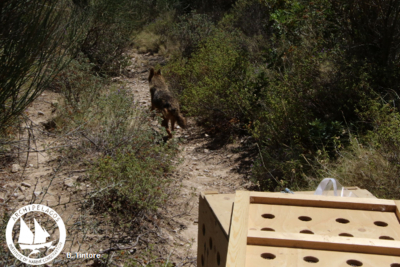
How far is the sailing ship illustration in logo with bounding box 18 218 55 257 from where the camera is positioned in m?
3.32

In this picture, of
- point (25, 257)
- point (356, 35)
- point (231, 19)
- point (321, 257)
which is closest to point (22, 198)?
point (25, 257)

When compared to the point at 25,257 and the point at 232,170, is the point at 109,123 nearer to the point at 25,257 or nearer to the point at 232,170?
the point at 232,170

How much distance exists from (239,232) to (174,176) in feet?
14.7

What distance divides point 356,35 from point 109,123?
4452 mm

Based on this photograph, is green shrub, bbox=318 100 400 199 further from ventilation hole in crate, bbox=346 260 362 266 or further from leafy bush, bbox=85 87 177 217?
ventilation hole in crate, bbox=346 260 362 266

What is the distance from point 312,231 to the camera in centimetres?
198

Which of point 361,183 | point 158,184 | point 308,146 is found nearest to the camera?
point 361,183

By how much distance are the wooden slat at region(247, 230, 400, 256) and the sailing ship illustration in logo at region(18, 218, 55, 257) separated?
2.26m

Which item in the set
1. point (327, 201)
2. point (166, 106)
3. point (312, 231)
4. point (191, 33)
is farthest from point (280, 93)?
point (191, 33)

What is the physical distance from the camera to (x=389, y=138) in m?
4.44

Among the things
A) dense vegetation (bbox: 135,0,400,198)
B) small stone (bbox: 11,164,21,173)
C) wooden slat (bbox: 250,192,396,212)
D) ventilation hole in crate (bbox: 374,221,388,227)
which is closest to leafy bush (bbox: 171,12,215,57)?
dense vegetation (bbox: 135,0,400,198)

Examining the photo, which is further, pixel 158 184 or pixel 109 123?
pixel 109 123

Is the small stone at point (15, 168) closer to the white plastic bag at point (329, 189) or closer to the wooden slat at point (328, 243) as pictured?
the white plastic bag at point (329, 189)

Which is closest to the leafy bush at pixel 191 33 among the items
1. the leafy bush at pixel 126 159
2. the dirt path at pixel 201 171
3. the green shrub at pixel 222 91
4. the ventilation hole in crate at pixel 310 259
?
the green shrub at pixel 222 91
